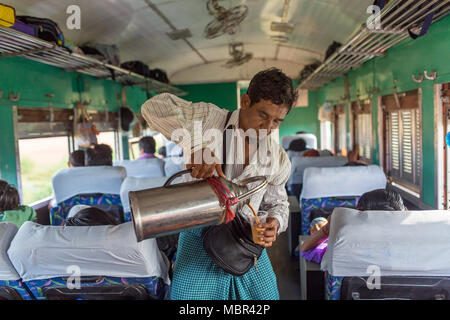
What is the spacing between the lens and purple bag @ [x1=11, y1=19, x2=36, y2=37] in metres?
3.03

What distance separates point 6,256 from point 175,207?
890 millimetres

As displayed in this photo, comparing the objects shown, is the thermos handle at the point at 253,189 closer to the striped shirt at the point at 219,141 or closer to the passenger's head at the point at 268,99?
the striped shirt at the point at 219,141

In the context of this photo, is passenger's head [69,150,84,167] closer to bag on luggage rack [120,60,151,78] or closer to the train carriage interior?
the train carriage interior

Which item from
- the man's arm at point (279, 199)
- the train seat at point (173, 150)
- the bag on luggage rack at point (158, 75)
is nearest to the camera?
the man's arm at point (279, 199)

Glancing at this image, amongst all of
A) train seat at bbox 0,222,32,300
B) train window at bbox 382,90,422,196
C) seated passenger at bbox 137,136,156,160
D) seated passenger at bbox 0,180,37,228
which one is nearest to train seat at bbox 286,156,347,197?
train window at bbox 382,90,422,196

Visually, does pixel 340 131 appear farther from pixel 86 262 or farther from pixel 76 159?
pixel 86 262

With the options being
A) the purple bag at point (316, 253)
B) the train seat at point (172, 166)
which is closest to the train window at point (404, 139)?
the purple bag at point (316, 253)

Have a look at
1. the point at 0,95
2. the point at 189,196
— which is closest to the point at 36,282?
the point at 189,196

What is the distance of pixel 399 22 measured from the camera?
3.31m

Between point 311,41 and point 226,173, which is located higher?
point 311,41

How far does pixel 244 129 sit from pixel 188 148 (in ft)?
1.03

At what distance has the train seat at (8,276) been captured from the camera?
1651mm

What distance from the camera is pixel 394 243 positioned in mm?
1613
